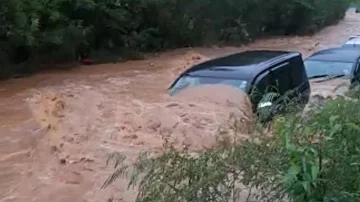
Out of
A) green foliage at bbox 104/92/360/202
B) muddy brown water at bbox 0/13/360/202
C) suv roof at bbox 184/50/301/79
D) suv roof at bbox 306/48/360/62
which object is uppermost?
green foliage at bbox 104/92/360/202

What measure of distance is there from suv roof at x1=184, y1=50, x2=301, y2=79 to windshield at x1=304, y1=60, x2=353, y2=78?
A: 1.37m

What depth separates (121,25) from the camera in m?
18.7

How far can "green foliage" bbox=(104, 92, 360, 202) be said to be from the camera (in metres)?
3.67

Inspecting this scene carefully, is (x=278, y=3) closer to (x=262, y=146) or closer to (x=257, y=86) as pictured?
(x=257, y=86)

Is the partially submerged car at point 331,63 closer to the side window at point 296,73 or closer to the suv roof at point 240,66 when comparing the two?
the side window at point 296,73

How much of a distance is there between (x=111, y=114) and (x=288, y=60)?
109 inches

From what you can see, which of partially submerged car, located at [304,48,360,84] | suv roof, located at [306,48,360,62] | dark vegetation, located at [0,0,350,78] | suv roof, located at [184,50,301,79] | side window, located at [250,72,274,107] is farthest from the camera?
dark vegetation, located at [0,0,350,78]

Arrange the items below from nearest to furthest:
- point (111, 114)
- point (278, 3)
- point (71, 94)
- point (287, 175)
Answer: point (287, 175) → point (111, 114) → point (71, 94) → point (278, 3)

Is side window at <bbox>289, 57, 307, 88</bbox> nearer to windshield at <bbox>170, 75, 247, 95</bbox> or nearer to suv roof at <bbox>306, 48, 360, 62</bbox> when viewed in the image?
windshield at <bbox>170, 75, 247, 95</bbox>

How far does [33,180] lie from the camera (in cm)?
816

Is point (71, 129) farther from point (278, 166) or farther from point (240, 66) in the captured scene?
point (278, 166)

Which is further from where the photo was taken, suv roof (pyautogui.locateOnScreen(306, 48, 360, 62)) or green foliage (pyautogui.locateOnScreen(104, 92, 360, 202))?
suv roof (pyautogui.locateOnScreen(306, 48, 360, 62))

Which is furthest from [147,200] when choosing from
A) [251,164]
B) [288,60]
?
[288,60]

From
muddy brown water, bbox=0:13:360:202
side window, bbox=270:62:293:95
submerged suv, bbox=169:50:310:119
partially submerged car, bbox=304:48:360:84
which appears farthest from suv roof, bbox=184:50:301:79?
partially submerged car, bbox=304:48:360:84
